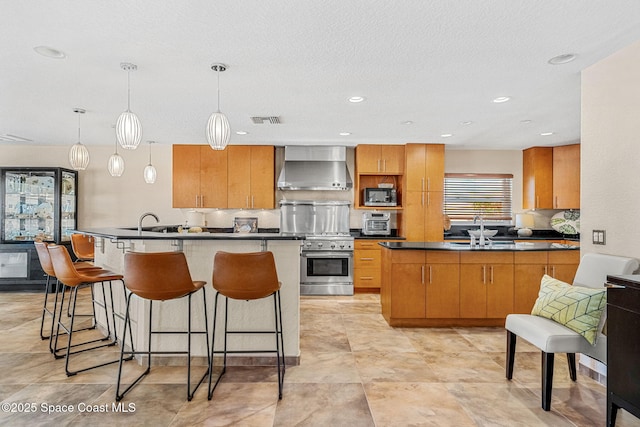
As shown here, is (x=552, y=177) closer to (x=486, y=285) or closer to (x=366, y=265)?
(x=486, y=285)

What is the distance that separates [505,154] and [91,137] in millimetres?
6819

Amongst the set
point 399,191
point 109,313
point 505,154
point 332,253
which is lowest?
point 109,313

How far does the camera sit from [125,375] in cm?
275

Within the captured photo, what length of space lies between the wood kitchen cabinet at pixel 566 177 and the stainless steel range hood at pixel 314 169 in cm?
336

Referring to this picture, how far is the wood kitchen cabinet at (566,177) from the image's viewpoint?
5758 mm

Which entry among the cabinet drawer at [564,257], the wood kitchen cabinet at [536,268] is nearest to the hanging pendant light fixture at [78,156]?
the wood kitchen cabinet at [536,268]

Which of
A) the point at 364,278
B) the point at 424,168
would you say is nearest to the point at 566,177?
the point at 424,168

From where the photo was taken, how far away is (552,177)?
6023mm

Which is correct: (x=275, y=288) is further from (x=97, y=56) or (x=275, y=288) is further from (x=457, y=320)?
(x=457, y=320)

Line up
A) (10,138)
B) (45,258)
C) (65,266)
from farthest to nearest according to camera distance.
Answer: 1. (10,138)
2. (45,258)
3. (65,266)

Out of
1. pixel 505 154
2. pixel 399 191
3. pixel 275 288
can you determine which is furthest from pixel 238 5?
pixel 505 154

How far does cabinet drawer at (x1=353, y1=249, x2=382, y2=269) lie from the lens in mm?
5805

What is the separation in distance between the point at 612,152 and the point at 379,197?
359cm

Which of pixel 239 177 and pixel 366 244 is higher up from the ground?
pixel 239 177
